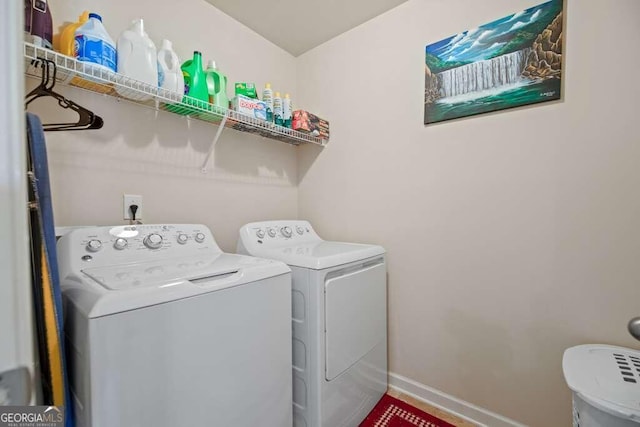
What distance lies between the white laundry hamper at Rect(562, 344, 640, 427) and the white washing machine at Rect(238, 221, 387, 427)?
2.83ft

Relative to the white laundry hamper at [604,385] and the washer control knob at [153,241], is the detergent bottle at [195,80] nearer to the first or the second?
the washer control knob at [153,241]

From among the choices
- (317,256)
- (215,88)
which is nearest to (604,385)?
(317,256)

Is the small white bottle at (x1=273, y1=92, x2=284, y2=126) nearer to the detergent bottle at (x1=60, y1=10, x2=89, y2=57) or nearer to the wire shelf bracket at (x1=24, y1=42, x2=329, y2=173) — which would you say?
the wire shelf bracket at (x1=24, y1=42, x2=329, y2=173)

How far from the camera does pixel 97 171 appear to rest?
1.30 meters

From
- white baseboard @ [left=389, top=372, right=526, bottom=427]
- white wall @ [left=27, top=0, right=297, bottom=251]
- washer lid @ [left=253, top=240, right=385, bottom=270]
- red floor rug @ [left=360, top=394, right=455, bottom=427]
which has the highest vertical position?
white wall @ [left=27, top=0, right=297, bottom=251]

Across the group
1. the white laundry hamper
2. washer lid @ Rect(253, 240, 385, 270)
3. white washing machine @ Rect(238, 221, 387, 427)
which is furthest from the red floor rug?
washer lid @ Rect(253, 240, 385, 270)

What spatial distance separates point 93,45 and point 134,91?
200 millimetres

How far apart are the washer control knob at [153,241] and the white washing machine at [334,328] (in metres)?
0.46

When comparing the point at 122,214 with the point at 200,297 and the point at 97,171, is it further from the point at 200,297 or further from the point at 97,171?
the point at 200,297

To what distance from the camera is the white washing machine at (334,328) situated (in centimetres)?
125

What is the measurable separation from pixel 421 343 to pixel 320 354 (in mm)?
806

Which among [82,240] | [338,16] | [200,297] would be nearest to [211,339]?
[200,297]

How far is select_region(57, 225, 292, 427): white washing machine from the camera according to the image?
72 centimetres

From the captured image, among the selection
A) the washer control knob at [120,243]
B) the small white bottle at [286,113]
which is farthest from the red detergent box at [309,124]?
the washer control knob at [120,243]
